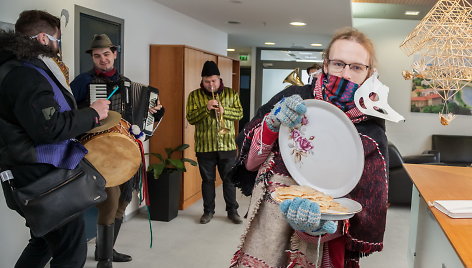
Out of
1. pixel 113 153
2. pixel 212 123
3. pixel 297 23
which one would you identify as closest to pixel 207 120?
pixel 212 123

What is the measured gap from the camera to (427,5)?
7.15m

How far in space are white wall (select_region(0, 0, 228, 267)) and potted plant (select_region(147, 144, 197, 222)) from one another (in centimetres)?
28

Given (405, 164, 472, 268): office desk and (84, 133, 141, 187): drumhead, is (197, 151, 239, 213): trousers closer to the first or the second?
(405, 164, 472, 268): office desk

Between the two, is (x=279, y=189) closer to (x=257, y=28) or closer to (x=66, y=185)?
(x=66, y=185)

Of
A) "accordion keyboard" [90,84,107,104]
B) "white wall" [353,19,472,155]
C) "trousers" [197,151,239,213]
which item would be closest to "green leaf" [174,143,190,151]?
"trousers" [197,151,239,213]

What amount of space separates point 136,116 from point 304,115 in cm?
214

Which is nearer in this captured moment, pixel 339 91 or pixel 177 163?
pixel 339 91

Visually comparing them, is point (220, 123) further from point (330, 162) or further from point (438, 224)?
point (330, 162)

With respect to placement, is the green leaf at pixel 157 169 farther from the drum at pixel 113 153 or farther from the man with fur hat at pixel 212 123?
the drum at pixel 113 153

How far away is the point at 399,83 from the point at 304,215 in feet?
25.3

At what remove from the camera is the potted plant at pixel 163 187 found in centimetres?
473

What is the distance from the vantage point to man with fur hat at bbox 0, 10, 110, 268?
6.70 ft

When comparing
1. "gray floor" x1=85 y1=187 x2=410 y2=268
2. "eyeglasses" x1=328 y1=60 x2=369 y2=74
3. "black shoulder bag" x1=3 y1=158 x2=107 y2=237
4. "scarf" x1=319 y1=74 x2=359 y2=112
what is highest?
"eyeglasses" x1=328 y1=60 x2=369 y2=74

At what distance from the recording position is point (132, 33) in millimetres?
4758
